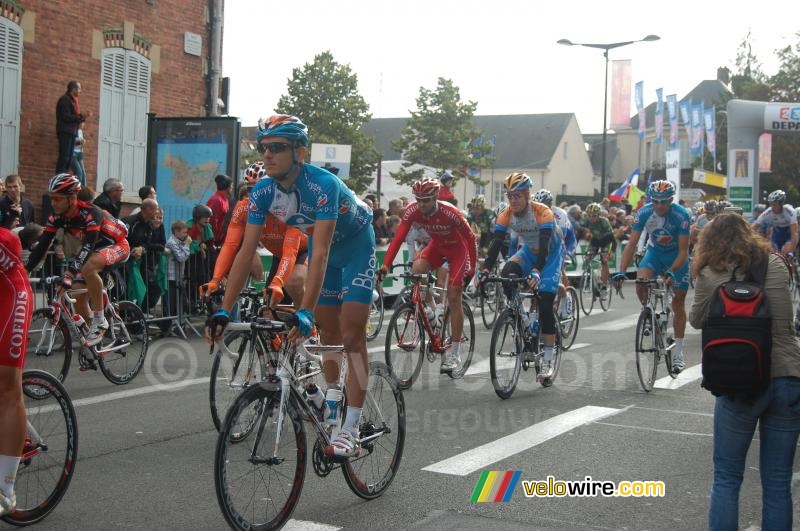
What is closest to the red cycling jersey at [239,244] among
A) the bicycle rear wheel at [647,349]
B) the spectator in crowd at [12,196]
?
the bicycle rear wheel at [647,349]

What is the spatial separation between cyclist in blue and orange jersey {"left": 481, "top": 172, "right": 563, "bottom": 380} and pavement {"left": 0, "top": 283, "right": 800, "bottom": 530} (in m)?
0.70

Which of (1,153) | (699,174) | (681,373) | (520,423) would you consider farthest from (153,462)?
(699,174)

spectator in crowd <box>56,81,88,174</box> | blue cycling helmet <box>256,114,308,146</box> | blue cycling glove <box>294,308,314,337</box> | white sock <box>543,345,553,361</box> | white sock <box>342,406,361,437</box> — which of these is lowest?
white sock <box>342,406,361,437</box>

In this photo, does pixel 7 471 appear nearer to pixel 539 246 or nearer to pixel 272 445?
pixel 272 445

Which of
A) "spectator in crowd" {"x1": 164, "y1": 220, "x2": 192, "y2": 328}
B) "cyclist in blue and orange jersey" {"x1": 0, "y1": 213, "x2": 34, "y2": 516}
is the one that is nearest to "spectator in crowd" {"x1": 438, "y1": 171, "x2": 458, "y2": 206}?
"spectator in crowd" {"x1": 164, "y1": 220, "x2": 192, "y2": 328}

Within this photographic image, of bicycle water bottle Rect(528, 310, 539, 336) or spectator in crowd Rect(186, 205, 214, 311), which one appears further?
spectator in crowd Rect(186, 205, 214, 311)

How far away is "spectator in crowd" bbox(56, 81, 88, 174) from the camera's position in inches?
656

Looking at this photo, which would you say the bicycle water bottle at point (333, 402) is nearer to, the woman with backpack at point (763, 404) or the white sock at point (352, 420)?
the white sock at point (352, 420)

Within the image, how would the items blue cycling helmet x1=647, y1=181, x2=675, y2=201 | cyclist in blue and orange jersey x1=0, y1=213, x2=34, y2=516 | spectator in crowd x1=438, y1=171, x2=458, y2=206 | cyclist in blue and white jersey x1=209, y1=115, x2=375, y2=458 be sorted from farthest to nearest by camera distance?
1. spectator in crowd x1=438, y1=171, x2=458, y2=206
2. blue cycling helmet x1=647, y1=181, x2=675, y2=201
3. cyclist in blue and white jersey x1=209, y1=115, x2=375, y2=458
4. cyclist in blue and orange jersey x1=0, y1=213, x2=34, y2=516

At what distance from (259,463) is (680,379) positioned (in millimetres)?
6963

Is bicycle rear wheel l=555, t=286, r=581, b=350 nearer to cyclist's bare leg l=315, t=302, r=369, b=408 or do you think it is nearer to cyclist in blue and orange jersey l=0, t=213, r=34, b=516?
cyclist's bare leg l=315, t=302, r=369, b=408

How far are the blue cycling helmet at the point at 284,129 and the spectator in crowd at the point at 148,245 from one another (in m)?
7.77

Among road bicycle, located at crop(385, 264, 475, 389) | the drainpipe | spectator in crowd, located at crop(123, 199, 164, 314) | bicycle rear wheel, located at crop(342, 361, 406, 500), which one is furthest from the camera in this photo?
the drainpipe

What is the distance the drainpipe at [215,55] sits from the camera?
72.4ft
